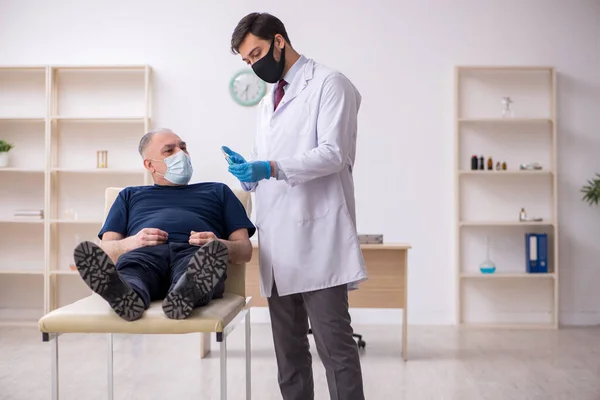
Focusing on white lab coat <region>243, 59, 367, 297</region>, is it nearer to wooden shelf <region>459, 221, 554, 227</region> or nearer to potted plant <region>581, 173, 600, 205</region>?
wooden shelf <region>459, 221, 554, 227</region>

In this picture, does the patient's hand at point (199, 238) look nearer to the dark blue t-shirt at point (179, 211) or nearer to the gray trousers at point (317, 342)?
the dark blue t-shirt at point (179, 211)

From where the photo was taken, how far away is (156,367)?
10.7 ft

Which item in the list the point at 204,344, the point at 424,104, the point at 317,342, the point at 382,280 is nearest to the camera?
the point at 317,342

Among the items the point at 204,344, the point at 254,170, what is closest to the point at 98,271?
the point at 254,170

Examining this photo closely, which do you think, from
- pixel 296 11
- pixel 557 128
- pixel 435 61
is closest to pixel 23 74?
pixel 296 11

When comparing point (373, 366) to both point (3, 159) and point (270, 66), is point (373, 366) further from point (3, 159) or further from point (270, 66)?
point (3, 159)

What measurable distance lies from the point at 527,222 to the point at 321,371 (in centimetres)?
198

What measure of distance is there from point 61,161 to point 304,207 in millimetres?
3287

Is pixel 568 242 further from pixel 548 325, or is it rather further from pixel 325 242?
pixel 325 242

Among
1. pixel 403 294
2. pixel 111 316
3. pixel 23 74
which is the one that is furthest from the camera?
pixel 23 74

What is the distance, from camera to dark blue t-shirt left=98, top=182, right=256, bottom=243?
215cm

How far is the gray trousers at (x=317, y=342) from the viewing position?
5.99 feet

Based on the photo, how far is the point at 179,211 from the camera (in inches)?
85.9

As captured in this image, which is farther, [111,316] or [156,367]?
[156,367]
